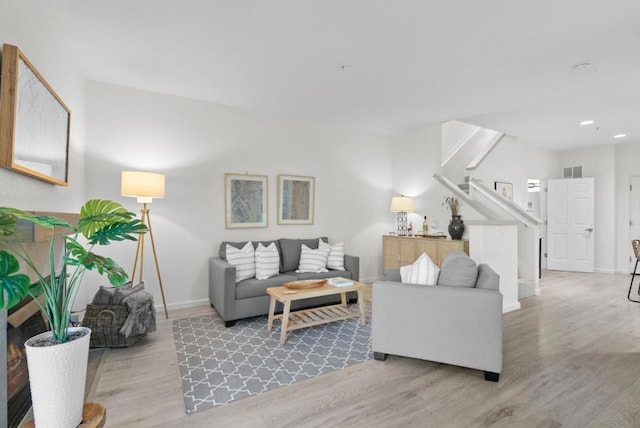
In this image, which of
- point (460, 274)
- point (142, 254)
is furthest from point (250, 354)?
point (460, 274)

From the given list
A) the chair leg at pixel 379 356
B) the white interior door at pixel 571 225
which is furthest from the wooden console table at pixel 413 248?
the white interior door at pixel 571 225

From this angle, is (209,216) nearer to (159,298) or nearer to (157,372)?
(159,298)

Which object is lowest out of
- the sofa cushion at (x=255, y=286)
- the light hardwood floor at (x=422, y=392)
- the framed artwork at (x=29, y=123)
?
the light hardwood floor at (x=422, y=392)

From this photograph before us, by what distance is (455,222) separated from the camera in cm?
429

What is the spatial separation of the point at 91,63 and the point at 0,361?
2.86 metres

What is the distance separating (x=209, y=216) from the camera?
407 cm

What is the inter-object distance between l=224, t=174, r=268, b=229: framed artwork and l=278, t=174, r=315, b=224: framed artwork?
263mm

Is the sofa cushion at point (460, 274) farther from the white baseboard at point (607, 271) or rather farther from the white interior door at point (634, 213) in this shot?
the white interior door at point (634, 213)

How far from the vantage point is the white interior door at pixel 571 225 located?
646 centimetres

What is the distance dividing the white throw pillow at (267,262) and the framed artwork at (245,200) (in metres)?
0.55

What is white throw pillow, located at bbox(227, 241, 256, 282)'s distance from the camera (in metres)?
3.62

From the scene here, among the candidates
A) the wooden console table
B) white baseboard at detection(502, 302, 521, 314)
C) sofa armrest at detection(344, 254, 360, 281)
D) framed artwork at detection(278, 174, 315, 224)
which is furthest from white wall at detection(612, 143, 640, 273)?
framed artwork at detection(278, 174, 315, 224)

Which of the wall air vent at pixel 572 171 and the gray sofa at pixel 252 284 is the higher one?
the wall air vent at pixel 572 171

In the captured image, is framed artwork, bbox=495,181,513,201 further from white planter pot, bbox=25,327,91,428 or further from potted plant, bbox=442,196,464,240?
white planter pot, bbox=25,327,91,428
